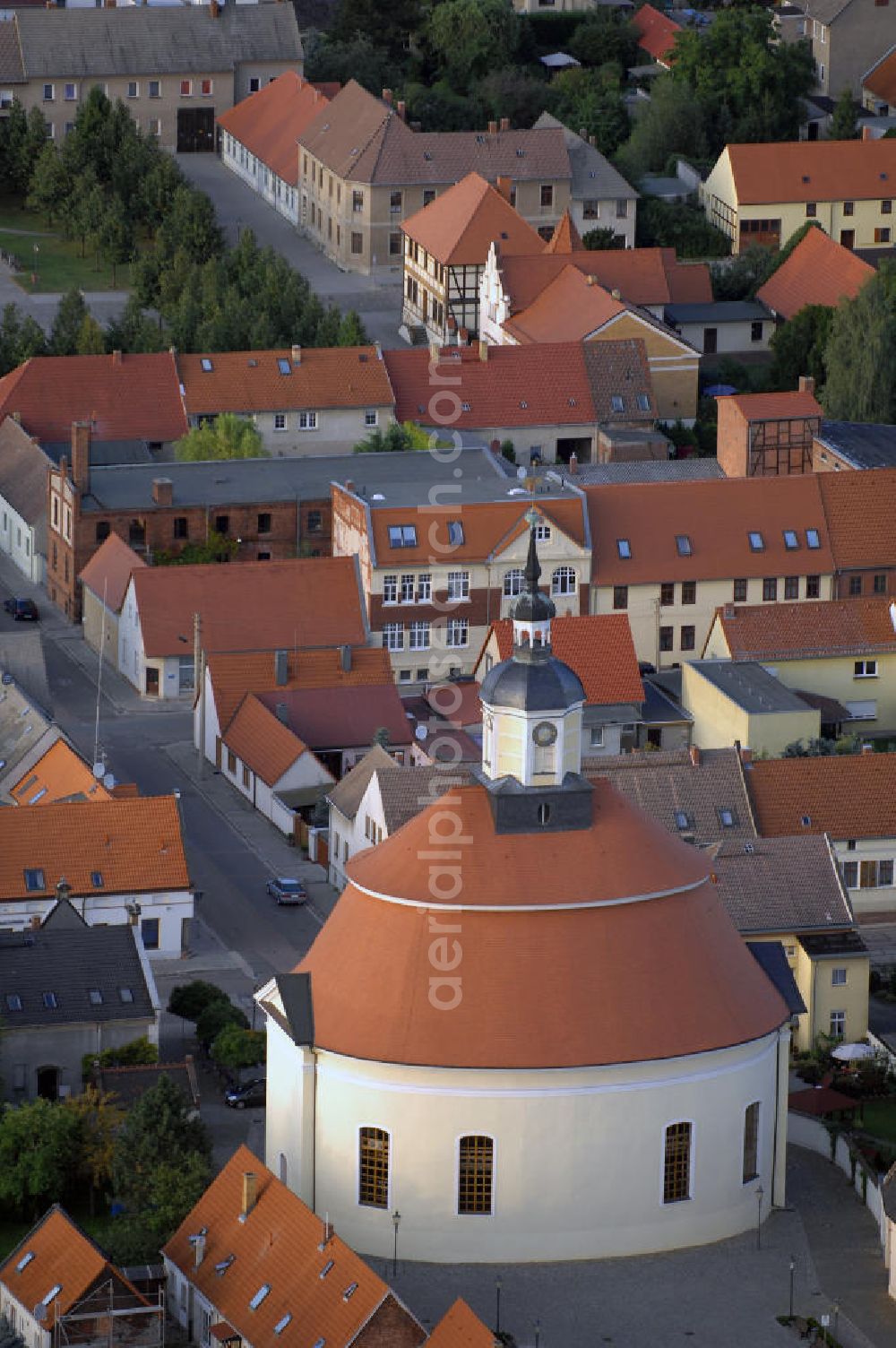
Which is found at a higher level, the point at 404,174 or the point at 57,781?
the point at 404,174

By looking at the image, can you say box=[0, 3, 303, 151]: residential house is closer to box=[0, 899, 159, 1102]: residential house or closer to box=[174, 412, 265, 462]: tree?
box=[174, 412, 265, 462]: tree

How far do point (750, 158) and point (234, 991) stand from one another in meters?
71.2

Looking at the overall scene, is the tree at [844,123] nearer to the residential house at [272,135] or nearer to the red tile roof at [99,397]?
the residential house at [272,135]

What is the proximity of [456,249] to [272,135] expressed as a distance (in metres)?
24.1

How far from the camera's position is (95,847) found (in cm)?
10181

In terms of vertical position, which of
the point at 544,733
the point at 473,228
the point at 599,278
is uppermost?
the point at 544,733

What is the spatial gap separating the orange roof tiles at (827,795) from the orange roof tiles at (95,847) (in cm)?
1542

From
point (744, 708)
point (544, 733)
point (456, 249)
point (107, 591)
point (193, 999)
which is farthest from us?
point (456, 249)

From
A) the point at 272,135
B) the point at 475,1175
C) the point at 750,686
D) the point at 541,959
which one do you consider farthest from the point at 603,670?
the point at 272,135

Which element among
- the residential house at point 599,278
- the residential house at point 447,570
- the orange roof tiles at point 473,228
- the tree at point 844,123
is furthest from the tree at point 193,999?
the tree at point 844,123

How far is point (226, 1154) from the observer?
295ft

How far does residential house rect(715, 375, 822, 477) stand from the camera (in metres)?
131

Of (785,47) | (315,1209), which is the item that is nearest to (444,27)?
(785,47)

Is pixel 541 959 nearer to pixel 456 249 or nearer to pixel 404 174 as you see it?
pixel 456 249
